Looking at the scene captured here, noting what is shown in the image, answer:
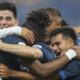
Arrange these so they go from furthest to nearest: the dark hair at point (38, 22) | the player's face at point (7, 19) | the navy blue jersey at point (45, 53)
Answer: the player's face at point (7, 19), the dark hair at point (38, 22), the navy blue jersey at point (45, 53)

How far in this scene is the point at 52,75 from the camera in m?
3.33

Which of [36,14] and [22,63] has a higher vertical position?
[36,14]

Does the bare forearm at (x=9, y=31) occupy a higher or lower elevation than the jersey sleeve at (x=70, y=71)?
higher

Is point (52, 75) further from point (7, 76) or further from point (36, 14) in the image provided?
point (36, 14)

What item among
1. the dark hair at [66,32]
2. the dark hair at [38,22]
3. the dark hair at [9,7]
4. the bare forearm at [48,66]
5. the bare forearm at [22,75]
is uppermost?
the dark hair at [9,7]

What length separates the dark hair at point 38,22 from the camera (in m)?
3.76

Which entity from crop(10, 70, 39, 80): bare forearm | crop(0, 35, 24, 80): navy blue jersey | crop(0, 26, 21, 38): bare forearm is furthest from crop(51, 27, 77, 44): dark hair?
crop(10, 70, 39, 80): bare forearm

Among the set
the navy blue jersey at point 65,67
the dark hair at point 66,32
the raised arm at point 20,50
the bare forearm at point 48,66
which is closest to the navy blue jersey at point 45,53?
the navy blue jersey at point 65,67

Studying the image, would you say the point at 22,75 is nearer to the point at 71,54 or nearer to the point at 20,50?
the point at 20,50

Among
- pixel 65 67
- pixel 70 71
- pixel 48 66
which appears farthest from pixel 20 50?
Answer: pixel 70 71

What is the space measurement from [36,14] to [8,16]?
10.9 inches

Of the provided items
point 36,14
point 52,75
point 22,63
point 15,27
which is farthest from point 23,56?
point 36,14

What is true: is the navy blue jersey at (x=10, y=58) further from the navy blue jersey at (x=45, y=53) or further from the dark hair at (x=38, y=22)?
the dark hair at (x=38, y=22)

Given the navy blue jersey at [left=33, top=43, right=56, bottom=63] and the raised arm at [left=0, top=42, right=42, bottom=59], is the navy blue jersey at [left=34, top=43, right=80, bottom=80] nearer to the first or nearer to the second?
the navy blue jersey at [left=33, top=43, right=56, bottom=63]
